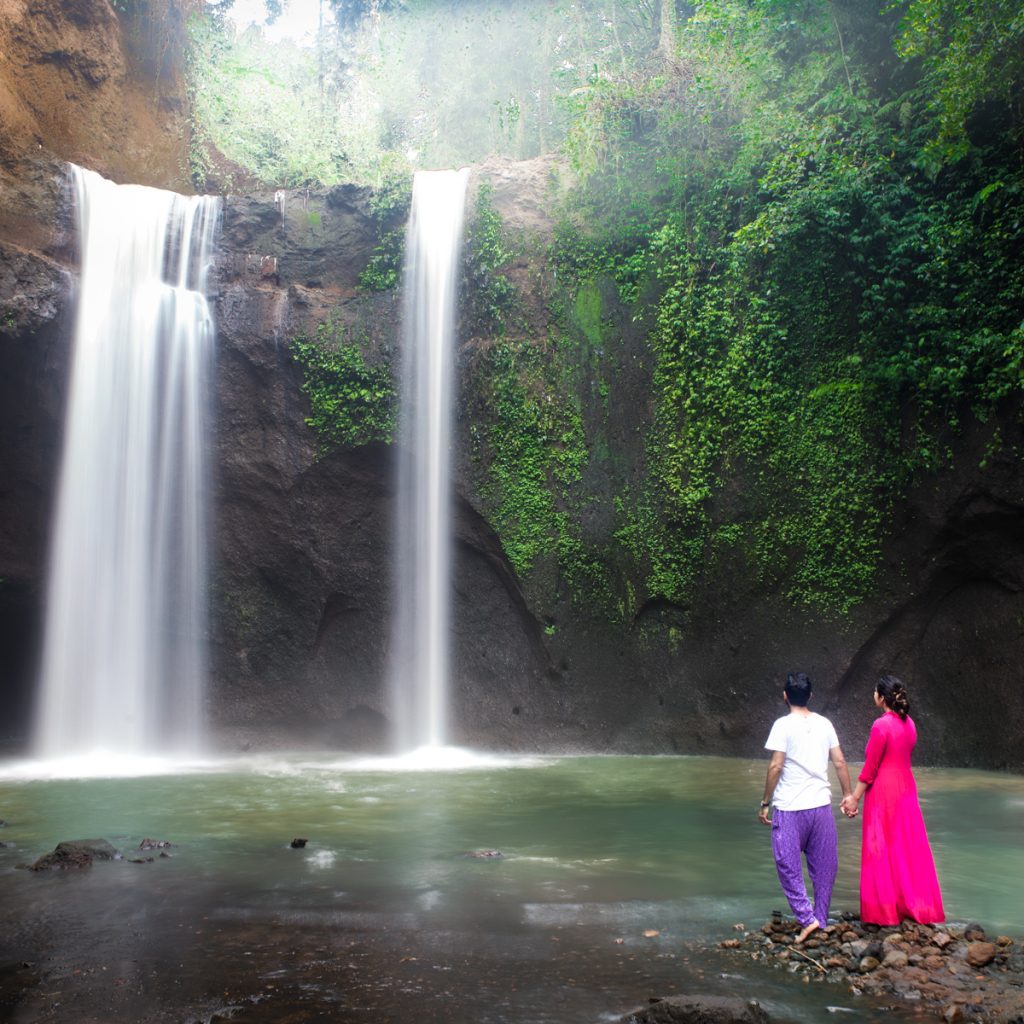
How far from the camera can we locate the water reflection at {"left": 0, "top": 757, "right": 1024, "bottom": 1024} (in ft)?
14.5

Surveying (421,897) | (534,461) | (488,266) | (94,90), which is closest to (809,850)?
(421,897)

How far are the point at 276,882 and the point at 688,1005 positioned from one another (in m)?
3.57

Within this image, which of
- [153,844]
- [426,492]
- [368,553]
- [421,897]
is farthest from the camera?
[368,553]

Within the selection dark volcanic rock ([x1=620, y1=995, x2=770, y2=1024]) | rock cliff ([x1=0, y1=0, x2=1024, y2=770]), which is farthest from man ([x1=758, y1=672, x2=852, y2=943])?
rock cliff ([x1=0, y1=0, x2=1024, y2=770])

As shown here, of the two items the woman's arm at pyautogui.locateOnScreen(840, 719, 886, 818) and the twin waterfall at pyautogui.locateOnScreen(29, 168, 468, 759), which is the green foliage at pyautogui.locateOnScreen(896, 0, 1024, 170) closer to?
the twin waterfall at pyautogui.locateOnScreen(29, 168, 468, 759)

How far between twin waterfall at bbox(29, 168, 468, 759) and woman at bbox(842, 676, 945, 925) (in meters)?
10.4

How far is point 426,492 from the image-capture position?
1571cm

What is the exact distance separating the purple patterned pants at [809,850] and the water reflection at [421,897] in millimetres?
470

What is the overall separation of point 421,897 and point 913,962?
3.00m

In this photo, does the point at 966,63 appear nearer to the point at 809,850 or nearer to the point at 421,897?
the point at 809,850

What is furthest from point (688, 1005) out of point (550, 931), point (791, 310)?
point (791, 310)

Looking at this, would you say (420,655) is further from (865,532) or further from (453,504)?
(865,532)

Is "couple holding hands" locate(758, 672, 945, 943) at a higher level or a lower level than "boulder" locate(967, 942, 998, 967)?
higher

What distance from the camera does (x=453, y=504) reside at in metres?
15.6
